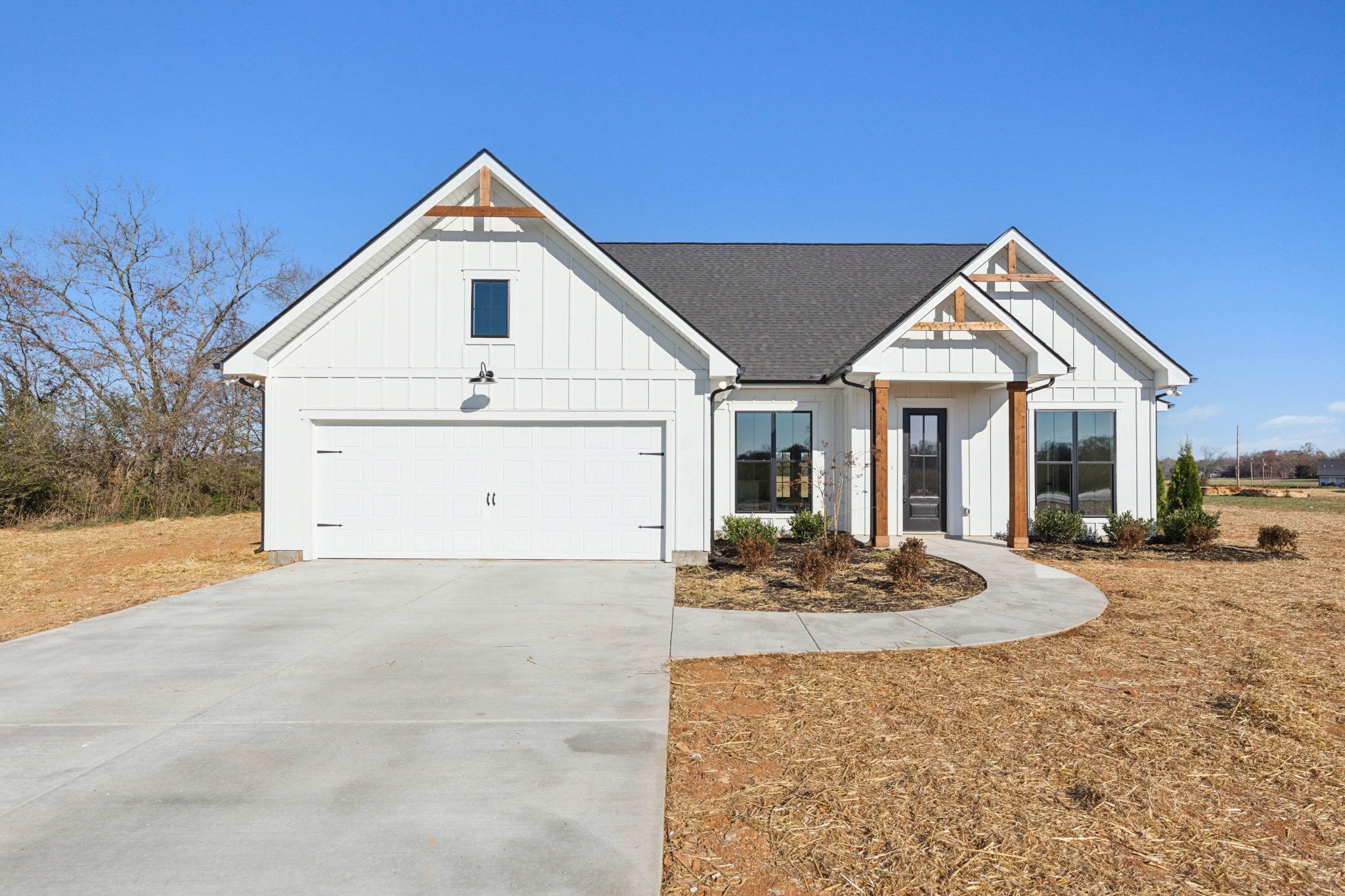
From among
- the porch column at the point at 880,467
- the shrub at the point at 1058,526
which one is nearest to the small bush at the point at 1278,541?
the shrub at the point at 1058,526

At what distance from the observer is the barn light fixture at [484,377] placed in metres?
11.7

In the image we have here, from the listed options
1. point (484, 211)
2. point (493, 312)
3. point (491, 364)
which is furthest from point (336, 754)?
point (484, 211)

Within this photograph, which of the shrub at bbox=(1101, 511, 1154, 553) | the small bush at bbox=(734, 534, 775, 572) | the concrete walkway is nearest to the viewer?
the concrete walkway

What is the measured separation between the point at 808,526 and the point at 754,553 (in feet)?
9.99

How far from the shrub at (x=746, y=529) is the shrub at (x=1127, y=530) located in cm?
623

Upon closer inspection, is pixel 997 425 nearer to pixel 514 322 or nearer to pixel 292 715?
pixel 514 322

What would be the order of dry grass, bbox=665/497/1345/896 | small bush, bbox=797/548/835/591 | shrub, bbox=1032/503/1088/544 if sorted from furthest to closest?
1. shrub, bbox=1032/503/1088/544
2. small bush, bbox=797/548/835/591
3. dry grass, bbox=665/497/1345/896

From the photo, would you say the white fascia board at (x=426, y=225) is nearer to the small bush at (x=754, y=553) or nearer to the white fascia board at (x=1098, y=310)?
the small bush at (x=754, y=553)

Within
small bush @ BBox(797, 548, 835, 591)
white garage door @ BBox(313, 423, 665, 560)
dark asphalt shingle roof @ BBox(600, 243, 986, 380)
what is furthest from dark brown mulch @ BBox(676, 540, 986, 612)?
dark asphalt shingle roof @ BBox(600, 243, 986, 380)

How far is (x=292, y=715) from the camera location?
509 cm

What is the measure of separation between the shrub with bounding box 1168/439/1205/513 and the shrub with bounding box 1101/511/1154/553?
2020mm

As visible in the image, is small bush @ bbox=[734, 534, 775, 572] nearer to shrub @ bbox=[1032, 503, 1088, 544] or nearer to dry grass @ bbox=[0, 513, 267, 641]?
→ shrub @ bbox=[1032, 503, 1088, 544]

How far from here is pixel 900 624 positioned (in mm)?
7832

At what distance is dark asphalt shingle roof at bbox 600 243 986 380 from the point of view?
50.0 ft
